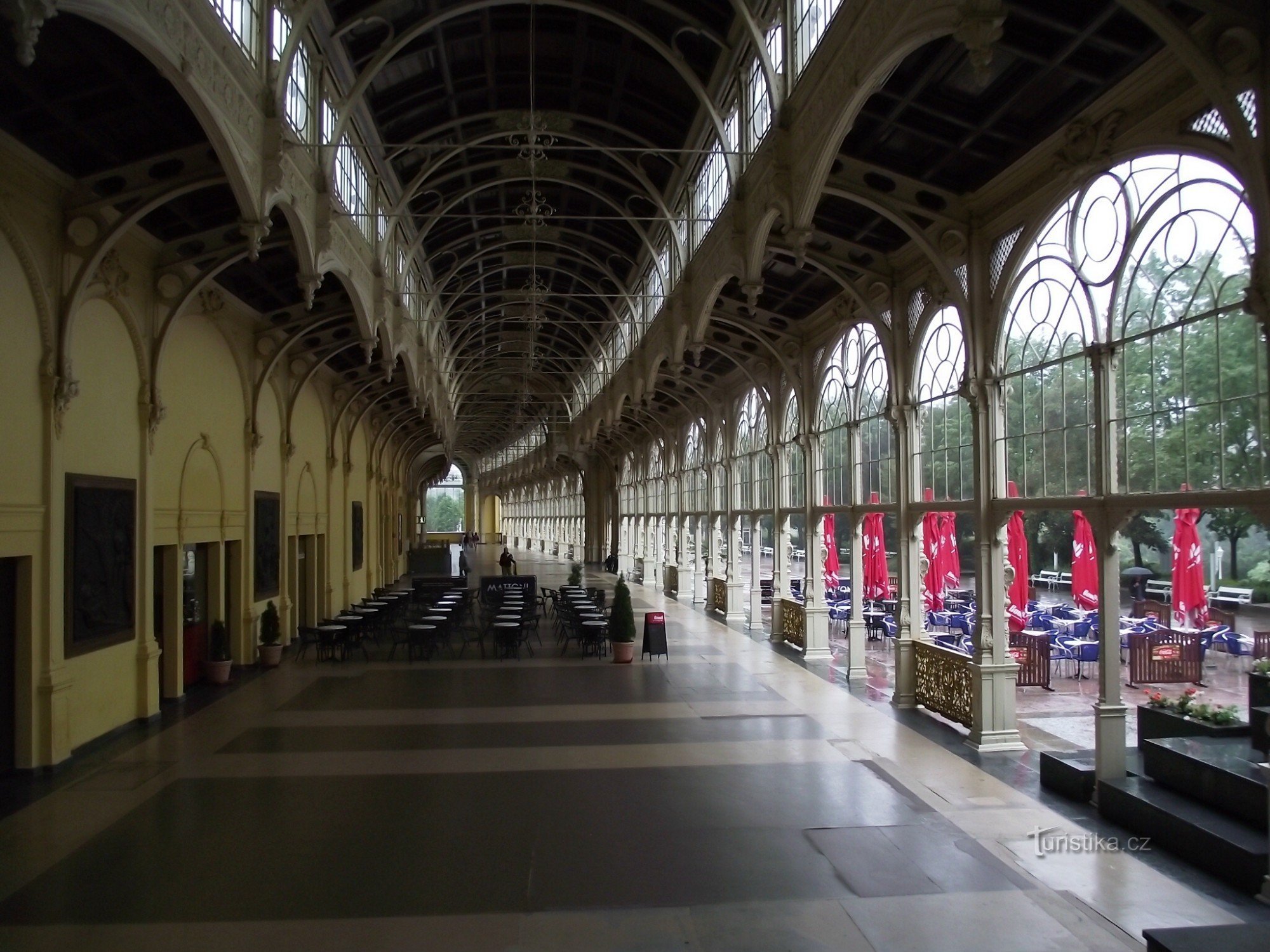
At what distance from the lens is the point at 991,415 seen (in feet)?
37.7

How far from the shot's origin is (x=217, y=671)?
606 inches

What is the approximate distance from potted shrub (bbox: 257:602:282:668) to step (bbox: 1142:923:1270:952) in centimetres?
1581

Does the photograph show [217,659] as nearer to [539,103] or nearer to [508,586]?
[508,586]

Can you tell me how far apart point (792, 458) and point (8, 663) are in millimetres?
15196

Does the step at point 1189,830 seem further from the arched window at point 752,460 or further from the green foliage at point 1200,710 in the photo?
the arched window at point 752,460

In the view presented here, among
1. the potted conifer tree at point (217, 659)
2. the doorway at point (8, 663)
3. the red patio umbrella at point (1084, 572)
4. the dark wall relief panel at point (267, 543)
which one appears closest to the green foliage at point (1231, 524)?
the red patio umbrella at point (1084, 572)

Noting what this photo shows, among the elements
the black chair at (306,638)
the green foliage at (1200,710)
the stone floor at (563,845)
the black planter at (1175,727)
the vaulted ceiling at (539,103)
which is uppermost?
the vaulted ceiling at (539,103)

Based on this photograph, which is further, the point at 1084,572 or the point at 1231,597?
the point at 1231,597

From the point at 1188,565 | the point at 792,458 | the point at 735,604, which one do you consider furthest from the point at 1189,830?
the point at 735,604

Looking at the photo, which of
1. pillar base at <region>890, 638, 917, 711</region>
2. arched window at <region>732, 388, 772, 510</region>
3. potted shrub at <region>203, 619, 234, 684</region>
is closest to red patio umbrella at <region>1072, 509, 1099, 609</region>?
pillar base at <region>890, 638, 917, 711</region>

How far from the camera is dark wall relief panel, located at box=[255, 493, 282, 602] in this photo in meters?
17.4

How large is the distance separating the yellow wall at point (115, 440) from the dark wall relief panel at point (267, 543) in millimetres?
276

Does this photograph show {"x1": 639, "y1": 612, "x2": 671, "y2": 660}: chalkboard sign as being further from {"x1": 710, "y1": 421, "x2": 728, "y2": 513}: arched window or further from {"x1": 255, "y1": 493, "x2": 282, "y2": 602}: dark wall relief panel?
{"x1": 255, "y1": 493, "x2": 282, "y2": 602}: dark wall relief panel

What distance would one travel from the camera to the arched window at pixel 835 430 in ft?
54.7
